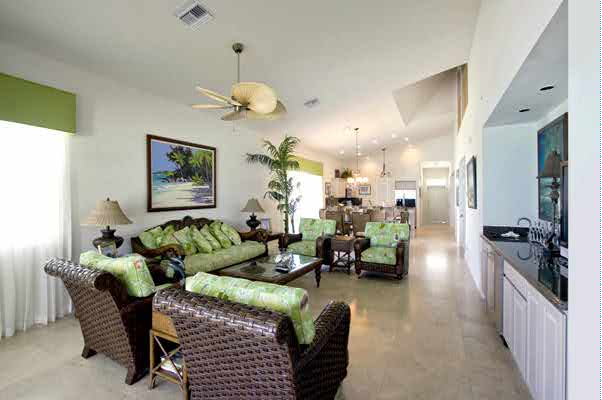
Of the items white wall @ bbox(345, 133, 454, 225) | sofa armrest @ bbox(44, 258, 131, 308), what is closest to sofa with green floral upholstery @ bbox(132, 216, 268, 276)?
sofa armrest @ bbox(44, 258, 131, 308)

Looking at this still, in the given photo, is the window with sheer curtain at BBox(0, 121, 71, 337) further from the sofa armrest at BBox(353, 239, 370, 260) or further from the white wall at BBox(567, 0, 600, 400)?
the white wall at BBox(567, 0, 600, 400)

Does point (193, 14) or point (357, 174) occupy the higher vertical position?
point (193, 14)

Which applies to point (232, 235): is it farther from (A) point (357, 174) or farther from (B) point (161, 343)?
(A) point (357, 174)

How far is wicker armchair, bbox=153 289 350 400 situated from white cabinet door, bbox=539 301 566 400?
111 centimetres

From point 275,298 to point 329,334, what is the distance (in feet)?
1.55

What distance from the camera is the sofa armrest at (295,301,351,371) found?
142cm

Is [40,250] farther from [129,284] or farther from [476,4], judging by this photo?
[476,4]

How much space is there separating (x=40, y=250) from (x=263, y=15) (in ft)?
11.7

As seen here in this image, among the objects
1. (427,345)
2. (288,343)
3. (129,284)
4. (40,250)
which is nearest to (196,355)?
(288,343)

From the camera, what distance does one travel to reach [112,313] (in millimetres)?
2025

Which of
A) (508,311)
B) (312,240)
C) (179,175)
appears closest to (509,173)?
(508,311)

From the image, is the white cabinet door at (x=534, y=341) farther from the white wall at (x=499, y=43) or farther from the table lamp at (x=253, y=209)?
the table lamp at (x=253, y=209)

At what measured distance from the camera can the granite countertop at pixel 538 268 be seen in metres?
1.42

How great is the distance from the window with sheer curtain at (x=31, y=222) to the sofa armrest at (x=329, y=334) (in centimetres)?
327
